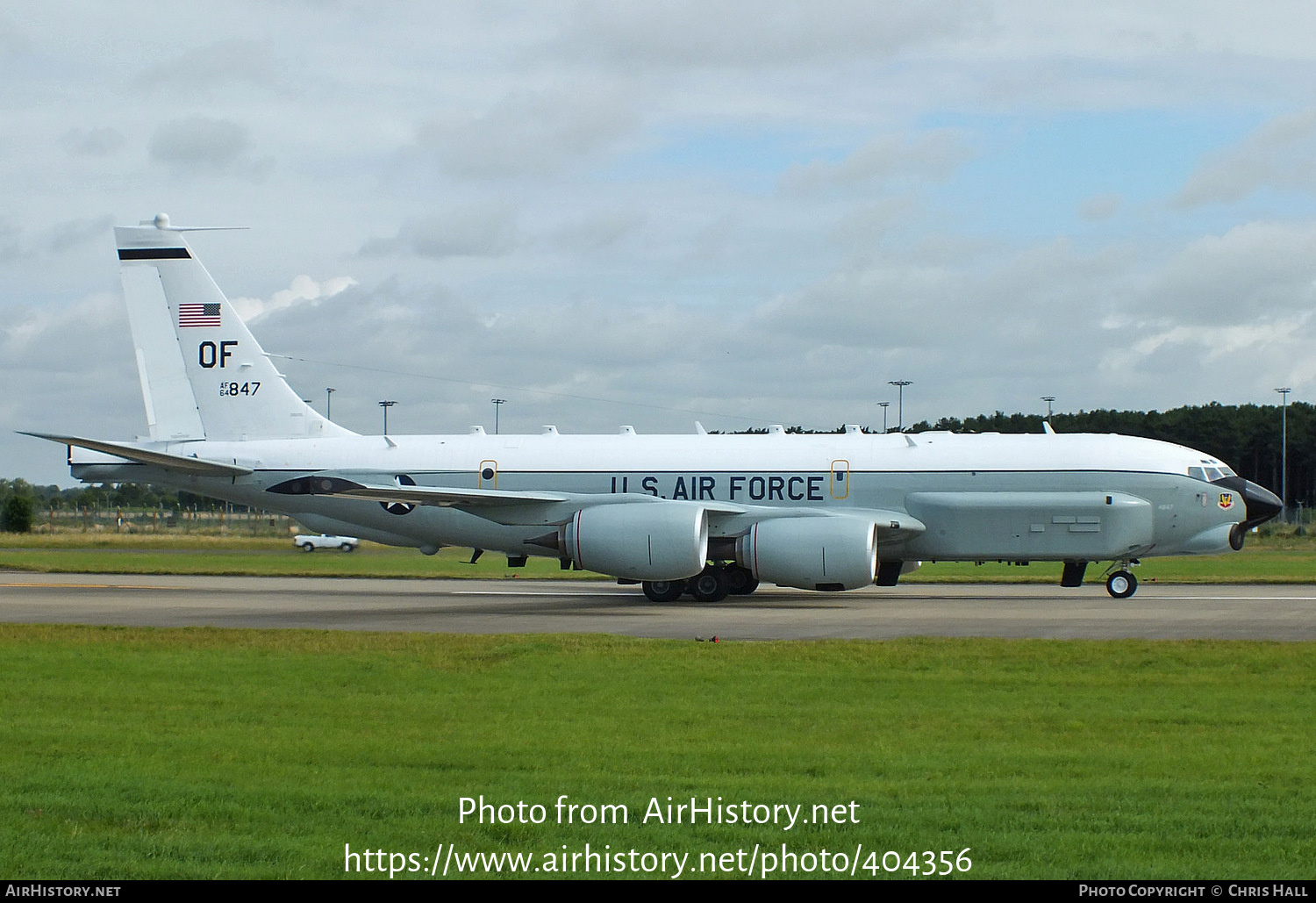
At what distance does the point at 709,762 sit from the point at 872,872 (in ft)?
8.99

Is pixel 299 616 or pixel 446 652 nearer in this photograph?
pixel 446 652

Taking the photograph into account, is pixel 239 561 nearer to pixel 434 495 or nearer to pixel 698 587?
pixel 434 495

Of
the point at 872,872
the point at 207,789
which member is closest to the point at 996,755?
the point at 872,872

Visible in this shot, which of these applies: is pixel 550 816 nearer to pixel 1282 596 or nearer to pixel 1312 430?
pixel 1282 596

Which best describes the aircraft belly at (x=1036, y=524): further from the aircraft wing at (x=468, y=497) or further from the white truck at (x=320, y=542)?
the white truck at (x=320, y=542)

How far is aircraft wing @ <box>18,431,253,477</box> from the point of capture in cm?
2847

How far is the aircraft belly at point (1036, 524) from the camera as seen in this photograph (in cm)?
2809

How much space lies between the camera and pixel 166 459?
1195 inches

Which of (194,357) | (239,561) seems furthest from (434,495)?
(239,561)

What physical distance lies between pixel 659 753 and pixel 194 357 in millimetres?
26674

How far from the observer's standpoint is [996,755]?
9.62m

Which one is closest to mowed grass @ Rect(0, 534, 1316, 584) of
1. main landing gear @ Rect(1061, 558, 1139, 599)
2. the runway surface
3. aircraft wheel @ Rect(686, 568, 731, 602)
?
the runway surface
